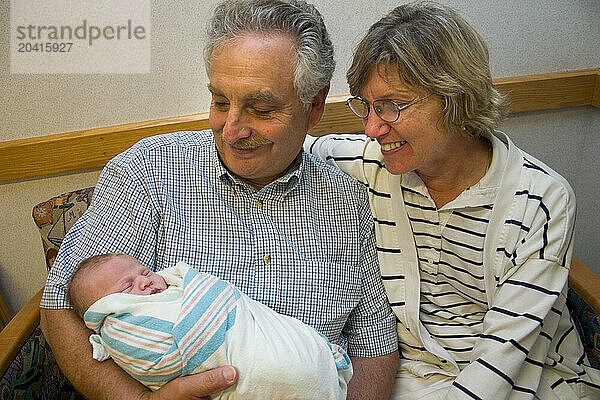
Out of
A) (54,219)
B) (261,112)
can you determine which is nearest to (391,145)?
(261,112)

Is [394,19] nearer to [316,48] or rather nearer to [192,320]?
[316,48]

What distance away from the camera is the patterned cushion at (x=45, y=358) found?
5.81ft

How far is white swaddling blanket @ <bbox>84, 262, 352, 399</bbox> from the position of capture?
139 centimetres

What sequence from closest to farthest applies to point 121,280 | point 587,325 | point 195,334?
point 195,334, point 121,280, point 587,325

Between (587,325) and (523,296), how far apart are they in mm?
431

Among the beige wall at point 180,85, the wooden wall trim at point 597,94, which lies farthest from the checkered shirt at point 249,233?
the wooden wall trim at point 597,94

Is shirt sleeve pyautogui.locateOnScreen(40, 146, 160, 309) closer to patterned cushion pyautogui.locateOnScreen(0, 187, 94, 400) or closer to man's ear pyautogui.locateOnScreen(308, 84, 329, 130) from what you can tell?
patterned cushion pyautogui.locateOnScreen(0, 187, 94, 400)

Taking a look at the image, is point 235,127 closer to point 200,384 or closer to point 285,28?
point 285,28

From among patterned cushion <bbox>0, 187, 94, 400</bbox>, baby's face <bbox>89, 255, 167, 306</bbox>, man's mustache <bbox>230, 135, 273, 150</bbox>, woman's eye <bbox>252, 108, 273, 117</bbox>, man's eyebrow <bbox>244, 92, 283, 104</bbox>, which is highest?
man's eyebrow <bbox>244, 92, 283, 104</bbox>

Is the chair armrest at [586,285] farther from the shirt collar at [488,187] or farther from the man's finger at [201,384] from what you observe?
the man's finger at [201,384]

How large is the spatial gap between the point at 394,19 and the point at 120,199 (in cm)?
88

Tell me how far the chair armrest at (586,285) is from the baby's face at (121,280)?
1295 mm

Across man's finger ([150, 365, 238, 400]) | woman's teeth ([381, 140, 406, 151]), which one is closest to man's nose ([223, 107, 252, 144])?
woman's teeth ([381, 140, 406, 151])

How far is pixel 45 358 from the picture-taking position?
1.91 meters
